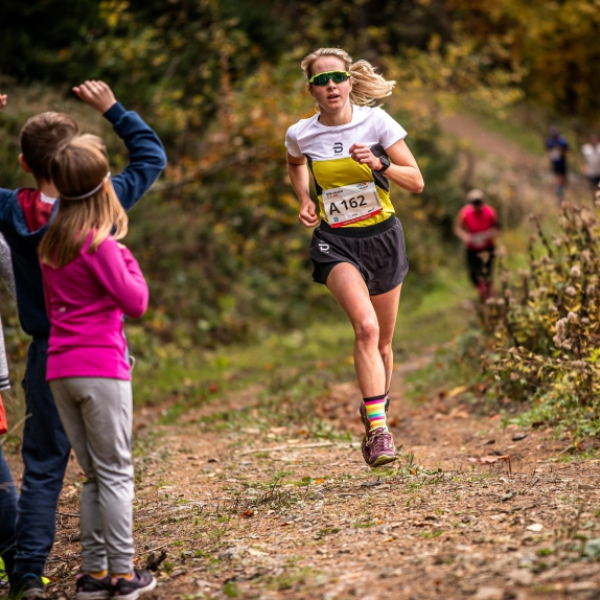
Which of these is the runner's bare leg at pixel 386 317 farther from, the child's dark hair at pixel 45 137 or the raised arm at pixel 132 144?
the child's dark hair at pixel 45 137

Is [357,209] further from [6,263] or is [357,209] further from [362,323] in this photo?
[6,263]

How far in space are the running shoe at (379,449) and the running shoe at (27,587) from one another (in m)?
1.88

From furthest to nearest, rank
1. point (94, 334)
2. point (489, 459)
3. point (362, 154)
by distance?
point (489, 459), point (362, 154), point (94, 334)

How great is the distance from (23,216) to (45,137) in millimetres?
334

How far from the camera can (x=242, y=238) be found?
1716 centimetres

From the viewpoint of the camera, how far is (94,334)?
3410mm

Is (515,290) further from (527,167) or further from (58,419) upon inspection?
(527,167)

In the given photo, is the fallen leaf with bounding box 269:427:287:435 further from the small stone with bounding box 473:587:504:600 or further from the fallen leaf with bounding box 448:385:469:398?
the small stone with bounding box 473:587:504:600

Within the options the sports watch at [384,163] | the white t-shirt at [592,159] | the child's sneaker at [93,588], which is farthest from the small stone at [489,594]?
the white t-shirt at [592,159]

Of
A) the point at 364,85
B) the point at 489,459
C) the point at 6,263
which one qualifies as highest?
the point at 364,85

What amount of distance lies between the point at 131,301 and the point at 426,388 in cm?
633

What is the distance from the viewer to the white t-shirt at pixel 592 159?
22.9 m

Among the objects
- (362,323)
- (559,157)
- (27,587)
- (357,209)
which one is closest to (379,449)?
(362,323)

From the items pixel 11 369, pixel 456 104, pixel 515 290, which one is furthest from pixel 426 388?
pixel 456 104
